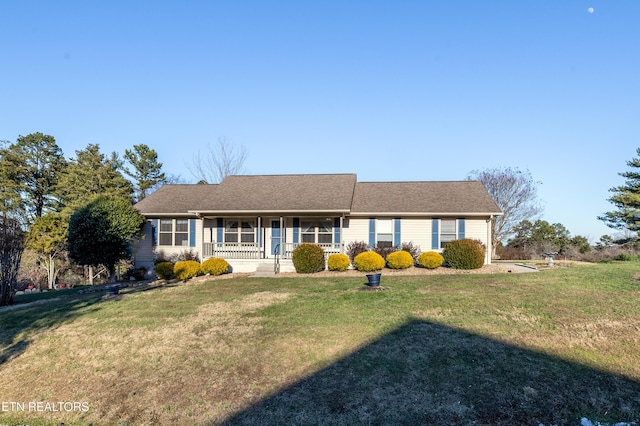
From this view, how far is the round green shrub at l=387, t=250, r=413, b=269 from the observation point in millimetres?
15508

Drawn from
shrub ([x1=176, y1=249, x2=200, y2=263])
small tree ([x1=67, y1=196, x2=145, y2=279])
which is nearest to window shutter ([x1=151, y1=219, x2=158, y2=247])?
shrub ([x1=176, y1=249, x2=200, y2=263])

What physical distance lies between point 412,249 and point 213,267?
Result: 8.97 m

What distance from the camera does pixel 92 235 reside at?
1520cm

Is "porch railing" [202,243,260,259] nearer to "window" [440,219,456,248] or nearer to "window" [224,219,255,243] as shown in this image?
"window" [224,219,255,243]

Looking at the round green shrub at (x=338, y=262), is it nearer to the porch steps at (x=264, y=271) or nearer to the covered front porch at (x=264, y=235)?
the covered front porch at (x=264, y=235)

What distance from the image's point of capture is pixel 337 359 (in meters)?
6.29

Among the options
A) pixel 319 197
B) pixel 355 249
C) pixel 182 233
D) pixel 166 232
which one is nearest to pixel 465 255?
pixel 355 249

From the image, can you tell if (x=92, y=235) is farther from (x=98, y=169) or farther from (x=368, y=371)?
(x=368, y=371)

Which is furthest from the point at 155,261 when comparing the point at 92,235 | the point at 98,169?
the point at 98,169

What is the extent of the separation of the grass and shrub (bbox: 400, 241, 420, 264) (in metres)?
6.61

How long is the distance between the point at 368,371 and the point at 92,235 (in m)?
13.8

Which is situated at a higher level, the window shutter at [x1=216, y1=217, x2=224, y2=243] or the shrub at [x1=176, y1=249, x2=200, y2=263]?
the window shutter at [x1=216, y1=217, x2=224, y2=243]

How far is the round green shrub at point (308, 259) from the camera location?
15.7 metres

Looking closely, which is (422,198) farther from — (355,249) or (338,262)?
(338,262)
